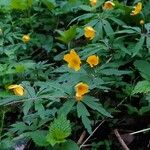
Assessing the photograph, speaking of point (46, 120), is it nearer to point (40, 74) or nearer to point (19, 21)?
point (40, 74)

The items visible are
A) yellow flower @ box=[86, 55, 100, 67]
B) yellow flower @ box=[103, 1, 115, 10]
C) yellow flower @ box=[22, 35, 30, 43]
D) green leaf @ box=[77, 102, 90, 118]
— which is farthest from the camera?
yellow flower @ box=[22, 35, 30, 43]

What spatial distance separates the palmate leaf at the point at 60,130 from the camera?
5.61 ft

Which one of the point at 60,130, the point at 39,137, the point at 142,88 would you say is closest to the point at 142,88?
the point at 142,88

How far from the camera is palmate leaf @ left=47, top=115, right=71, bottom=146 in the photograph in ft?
5.61

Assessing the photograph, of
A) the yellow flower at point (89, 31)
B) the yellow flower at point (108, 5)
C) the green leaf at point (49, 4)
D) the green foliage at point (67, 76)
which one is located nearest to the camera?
the green foliage at point (67, 76)

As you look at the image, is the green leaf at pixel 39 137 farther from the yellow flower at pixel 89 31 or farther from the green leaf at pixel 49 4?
the green leaf at pixel 49 4

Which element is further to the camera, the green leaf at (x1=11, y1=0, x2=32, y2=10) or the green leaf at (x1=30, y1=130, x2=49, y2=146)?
the green leaf at (x1=11, y1=0, x2=32, y2=10)

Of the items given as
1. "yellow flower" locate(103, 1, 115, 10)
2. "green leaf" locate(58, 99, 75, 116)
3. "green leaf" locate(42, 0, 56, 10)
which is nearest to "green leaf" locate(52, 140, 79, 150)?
"green leaf" locate(58, 99, 75, 116)

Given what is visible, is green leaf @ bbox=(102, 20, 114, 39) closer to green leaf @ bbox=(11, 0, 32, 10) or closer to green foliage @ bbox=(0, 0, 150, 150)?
green foliage @ bbox=(0, 0, 150, 150)

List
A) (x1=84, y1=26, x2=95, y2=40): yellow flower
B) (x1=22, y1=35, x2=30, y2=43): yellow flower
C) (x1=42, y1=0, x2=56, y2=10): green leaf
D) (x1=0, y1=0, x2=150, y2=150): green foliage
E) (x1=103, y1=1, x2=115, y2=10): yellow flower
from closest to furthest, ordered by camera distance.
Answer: (x1=0, y1=0, x2=150, y2=150): green foliage
(x1=84, y1=26, x2=95, y2=40): yellow flower
(x1=103, y1=1, x2=115, y2=10): yellow flower
(x1=22, y1=35, x2=30, y2=43): yellow flower
(x1=42, y1=0, x2=56, y2=10): green leaf

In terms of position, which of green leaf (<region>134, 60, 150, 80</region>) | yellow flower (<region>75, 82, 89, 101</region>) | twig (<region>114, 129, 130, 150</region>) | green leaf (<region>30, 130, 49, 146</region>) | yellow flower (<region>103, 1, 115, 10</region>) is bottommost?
twig (<region>114, 129, 130, 150</region>)

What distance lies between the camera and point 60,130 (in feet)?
5.65

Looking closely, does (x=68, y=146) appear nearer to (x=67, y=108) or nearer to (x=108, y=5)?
(x=67, y=108)

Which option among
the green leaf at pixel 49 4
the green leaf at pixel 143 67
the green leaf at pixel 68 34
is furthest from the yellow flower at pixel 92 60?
the green leaf at pixel 49 4
